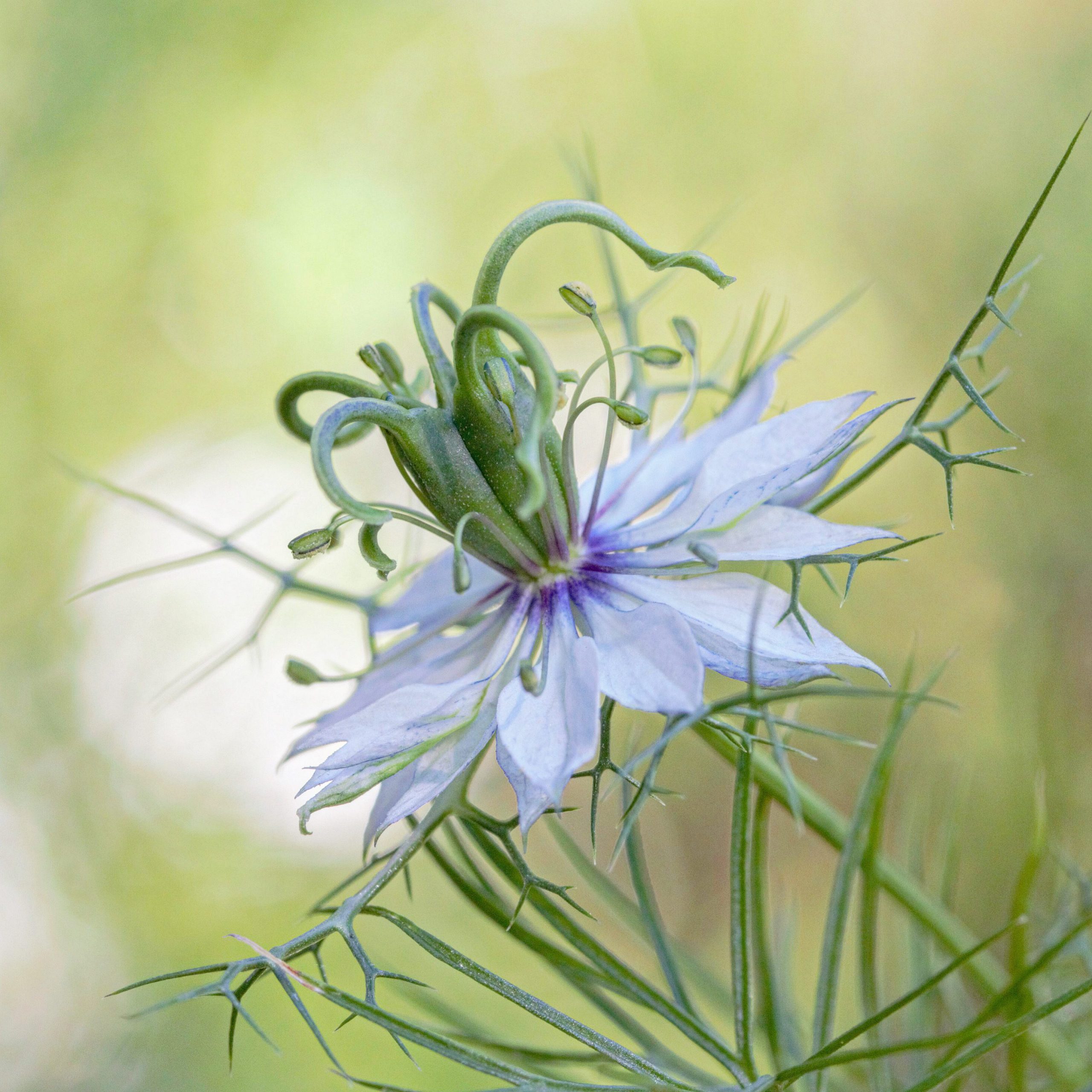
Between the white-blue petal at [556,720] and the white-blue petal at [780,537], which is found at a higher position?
the white-blue petal at [780,537]

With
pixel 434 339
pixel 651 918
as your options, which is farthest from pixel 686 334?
pixel 651 918

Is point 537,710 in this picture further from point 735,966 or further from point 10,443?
point 10,443

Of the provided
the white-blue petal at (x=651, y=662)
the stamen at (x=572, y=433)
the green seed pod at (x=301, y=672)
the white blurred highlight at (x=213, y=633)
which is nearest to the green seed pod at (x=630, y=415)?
the stamen at (x=572, y=433)

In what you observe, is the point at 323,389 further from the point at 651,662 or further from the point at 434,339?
the point at 651,662

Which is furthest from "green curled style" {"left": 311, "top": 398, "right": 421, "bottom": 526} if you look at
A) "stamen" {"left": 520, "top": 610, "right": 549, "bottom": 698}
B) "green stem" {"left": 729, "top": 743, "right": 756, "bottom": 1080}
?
"green stem" {"left": 729, "top": 743, "right": 756, "bottom": 1080}

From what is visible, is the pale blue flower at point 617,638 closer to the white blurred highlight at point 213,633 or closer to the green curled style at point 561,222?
the green curled style at point 561,222

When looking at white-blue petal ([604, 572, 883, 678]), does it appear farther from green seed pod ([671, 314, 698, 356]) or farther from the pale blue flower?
green seed pod ([671, 314, 698, 356])
